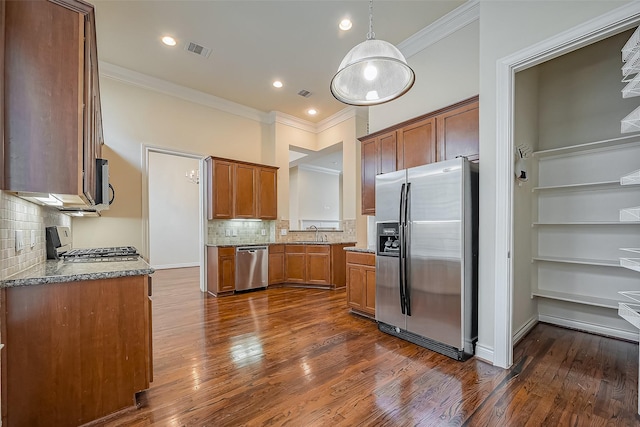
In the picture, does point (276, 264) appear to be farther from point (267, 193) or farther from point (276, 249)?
point (267, 193)

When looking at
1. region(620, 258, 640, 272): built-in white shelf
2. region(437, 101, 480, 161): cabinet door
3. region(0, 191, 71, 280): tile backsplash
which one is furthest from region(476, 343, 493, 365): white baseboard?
region(0, 191, 71, 280): tile backsplash

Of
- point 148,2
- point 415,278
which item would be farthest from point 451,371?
→ point 148,2

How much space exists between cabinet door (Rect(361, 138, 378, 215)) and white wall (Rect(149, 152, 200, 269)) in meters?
5.74

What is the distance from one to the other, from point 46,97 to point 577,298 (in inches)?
188

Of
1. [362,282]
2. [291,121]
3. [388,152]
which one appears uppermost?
[291,121]

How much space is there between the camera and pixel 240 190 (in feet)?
17.3

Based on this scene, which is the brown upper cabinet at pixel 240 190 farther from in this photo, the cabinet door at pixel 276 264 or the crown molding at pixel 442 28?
the crown molding at pixel 442 28

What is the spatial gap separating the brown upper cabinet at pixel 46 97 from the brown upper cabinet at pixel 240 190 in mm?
3375

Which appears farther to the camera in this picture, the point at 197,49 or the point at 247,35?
the point at 197,49

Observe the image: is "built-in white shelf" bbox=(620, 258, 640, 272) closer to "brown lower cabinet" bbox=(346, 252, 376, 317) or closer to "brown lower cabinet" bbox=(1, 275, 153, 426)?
"brown lower cabinet" bbox=(346, 252, 376, 317)

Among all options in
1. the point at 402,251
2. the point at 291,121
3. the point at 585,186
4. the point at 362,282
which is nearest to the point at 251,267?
the point at 362,282

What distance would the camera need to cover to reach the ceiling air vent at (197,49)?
3777 mm

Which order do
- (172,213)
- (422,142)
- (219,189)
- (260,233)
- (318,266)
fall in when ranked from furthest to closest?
(172,213) < (260,233) < (318,266) < (219,189) < (422,142)

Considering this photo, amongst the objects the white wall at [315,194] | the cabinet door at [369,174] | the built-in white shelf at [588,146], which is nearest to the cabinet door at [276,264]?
the cabinet door at [369,174]
